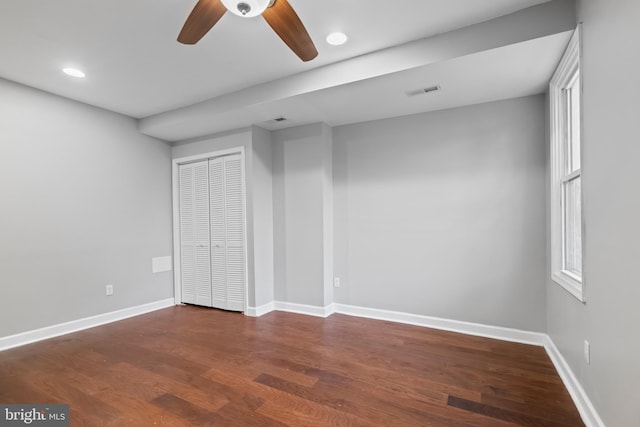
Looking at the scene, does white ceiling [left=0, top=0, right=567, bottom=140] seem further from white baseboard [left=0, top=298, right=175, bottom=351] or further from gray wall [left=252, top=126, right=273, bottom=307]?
white baseboard [left=0, top=298, right=175, bottom=351]

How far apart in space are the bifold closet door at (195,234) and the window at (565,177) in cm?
395

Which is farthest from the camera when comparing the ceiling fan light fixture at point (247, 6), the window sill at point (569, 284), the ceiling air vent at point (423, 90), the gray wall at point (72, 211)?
the gray wall at point (72, 211)

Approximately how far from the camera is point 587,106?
1762mm

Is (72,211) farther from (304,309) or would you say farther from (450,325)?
(450,325)

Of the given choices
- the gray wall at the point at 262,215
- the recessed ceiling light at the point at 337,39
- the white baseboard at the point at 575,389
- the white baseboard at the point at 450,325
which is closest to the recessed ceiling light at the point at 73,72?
the gray wall at the point at 262,215

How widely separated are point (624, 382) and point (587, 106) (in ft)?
4.85

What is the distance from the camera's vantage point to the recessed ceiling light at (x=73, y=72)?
8.96 feet

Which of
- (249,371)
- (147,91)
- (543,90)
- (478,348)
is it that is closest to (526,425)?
(478,348)

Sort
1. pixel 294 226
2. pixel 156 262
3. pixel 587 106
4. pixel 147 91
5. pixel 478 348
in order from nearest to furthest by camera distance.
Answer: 1. pixel 587 106
2. pixel 478 348
3. pixel 147 91
4. pixel 294 226
5. pixel 156 262

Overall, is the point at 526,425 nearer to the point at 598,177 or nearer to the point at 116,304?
the point at 598,177

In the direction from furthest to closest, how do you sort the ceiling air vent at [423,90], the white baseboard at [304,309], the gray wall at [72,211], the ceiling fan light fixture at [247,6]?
the white baseboard at [304,309] → the gray wall at [72,211] → the ceiling air vent at [423,90] → the ceiling fan light fixture at [247,6]

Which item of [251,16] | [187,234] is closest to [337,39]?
[251,16]

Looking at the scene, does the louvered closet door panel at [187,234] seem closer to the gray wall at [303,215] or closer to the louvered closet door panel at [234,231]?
the louvered closet door panel at [234,231]

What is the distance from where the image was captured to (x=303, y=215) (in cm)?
382
